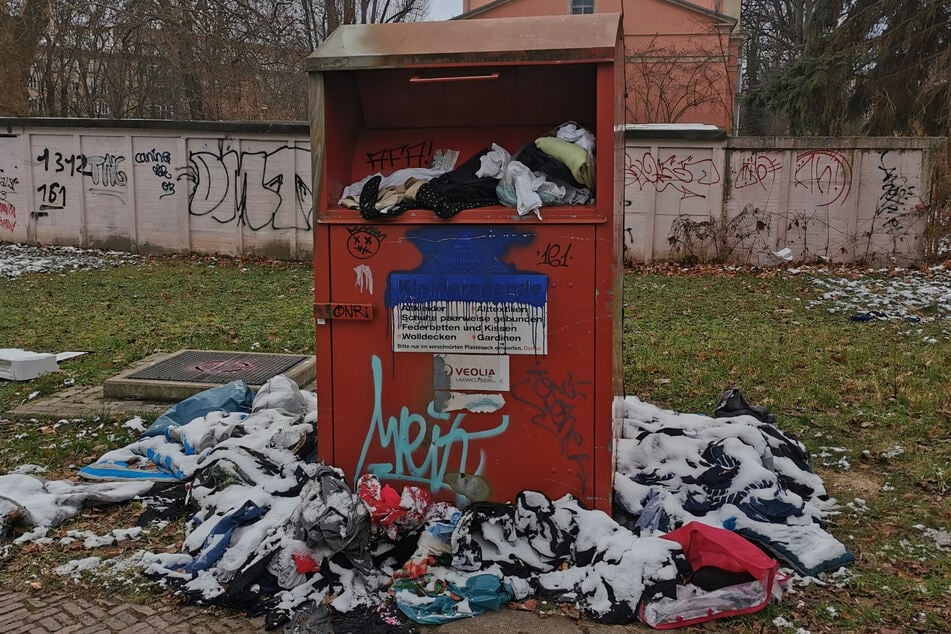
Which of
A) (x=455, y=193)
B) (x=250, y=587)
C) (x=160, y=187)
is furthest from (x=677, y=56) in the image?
(x=250, y=587)

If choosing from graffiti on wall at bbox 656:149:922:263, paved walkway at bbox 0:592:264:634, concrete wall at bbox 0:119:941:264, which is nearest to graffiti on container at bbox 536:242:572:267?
paved walkway at bbox 0:592:264:634

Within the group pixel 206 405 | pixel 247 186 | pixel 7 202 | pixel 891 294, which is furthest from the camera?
pixel 7 202

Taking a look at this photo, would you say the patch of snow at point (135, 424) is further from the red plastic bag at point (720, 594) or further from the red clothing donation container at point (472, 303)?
the red plastic bag at point (720, 594)

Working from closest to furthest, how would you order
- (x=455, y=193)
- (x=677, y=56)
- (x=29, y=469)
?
(x=455, y=193) < (x=29, y=469) < (x=677, y=56)

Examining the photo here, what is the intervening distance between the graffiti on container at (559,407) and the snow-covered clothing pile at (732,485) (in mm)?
428

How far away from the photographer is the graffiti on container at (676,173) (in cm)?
1228

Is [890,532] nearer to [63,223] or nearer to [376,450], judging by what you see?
[376,450]

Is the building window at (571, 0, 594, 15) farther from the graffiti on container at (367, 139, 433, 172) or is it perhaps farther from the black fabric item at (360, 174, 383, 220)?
the black fabric item at (360, 174, 383, 220)

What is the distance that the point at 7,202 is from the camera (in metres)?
14.0

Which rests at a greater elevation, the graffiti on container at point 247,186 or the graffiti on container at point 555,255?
the graffiti on container at point 247,186

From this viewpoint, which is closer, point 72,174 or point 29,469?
point 29,469

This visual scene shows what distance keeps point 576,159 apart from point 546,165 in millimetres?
150

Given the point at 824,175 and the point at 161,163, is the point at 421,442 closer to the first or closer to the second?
the point at 824,175

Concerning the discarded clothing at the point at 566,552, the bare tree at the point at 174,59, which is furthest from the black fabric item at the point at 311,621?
the bare tree at the point at 174,59
